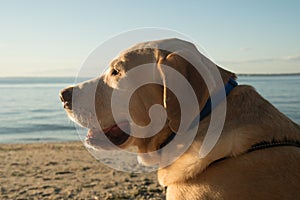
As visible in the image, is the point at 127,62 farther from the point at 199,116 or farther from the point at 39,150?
the point at 39,150

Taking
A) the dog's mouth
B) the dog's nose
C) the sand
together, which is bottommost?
the sand

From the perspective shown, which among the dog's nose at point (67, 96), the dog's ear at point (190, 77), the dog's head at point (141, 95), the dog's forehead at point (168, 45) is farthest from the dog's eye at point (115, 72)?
the dog's ear at point (190, 77)

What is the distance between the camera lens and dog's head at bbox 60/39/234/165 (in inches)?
142

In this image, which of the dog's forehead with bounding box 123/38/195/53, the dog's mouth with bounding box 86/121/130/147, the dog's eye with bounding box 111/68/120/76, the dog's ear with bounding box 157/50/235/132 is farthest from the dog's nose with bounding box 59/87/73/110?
the dog's ear with bounding box 157/50/235/132

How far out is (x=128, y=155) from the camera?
1129 cm

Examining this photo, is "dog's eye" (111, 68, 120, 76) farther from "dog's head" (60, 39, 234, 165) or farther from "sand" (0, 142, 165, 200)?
"sand" (0, 142, 165, 200)

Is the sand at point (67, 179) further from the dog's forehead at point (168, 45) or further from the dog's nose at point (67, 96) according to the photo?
the dog's forehead at point (168, 45)

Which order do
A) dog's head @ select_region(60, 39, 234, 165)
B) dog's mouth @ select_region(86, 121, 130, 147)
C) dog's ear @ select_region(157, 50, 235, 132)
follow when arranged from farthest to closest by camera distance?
dog's mouth @ select_region(86, 121, 130, 147), dog's head @ select_region(60, 39, 234, 165), dog's ear @ select_region(157, 50, 235, 132)

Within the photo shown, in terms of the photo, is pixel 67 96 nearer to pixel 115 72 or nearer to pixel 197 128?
pixel 115 72

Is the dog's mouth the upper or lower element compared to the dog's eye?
lower

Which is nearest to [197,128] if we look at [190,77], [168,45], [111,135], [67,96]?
[190,77]

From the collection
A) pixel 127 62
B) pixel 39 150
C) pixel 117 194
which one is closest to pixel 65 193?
pixel 117 194

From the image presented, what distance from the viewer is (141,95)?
13.5 feet

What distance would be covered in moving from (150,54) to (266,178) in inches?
67.4
